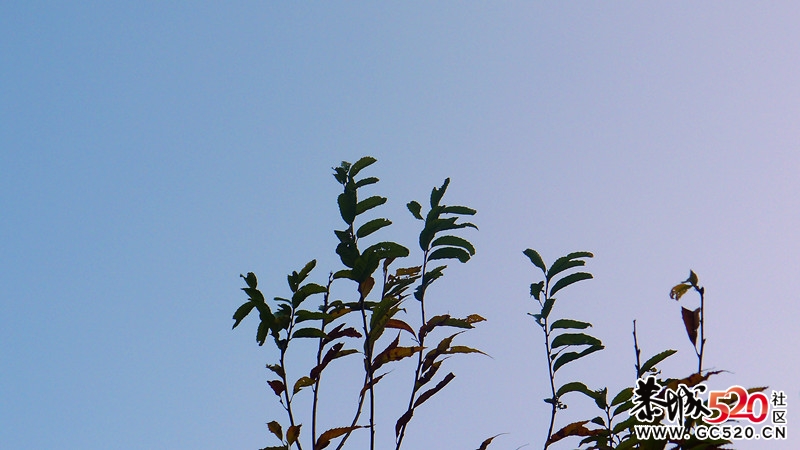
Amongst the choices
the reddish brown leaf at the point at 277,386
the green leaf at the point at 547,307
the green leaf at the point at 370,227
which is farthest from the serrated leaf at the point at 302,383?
the green leaf at the point at 547,307

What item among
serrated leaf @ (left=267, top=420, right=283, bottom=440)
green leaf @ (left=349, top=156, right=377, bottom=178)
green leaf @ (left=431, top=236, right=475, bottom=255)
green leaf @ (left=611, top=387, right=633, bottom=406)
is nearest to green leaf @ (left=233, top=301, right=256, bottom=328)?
serrated leaf @ (left=267, top=420, right=283, bottom=440)

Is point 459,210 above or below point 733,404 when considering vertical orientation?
above

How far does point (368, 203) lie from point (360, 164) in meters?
0.17

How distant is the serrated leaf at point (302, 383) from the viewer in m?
2.83

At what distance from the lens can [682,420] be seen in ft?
7.68

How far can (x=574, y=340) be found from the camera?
3.10m

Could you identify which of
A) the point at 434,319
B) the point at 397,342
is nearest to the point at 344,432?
the point at 397,342

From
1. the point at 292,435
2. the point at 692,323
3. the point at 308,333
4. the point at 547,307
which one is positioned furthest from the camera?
the point at 547,307

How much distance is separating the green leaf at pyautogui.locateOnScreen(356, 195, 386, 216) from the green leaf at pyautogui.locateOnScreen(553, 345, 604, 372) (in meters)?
1.02

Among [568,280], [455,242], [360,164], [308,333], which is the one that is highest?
[360,164]

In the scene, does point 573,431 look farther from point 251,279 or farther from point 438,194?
point 251,279

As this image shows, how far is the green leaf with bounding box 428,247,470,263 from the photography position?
318 cm

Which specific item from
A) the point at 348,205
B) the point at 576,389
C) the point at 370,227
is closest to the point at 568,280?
the point at 576,389

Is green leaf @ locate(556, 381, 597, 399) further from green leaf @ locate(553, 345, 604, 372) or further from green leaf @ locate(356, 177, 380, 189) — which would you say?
green leaf @ locate(356, 177, 380, 189)
